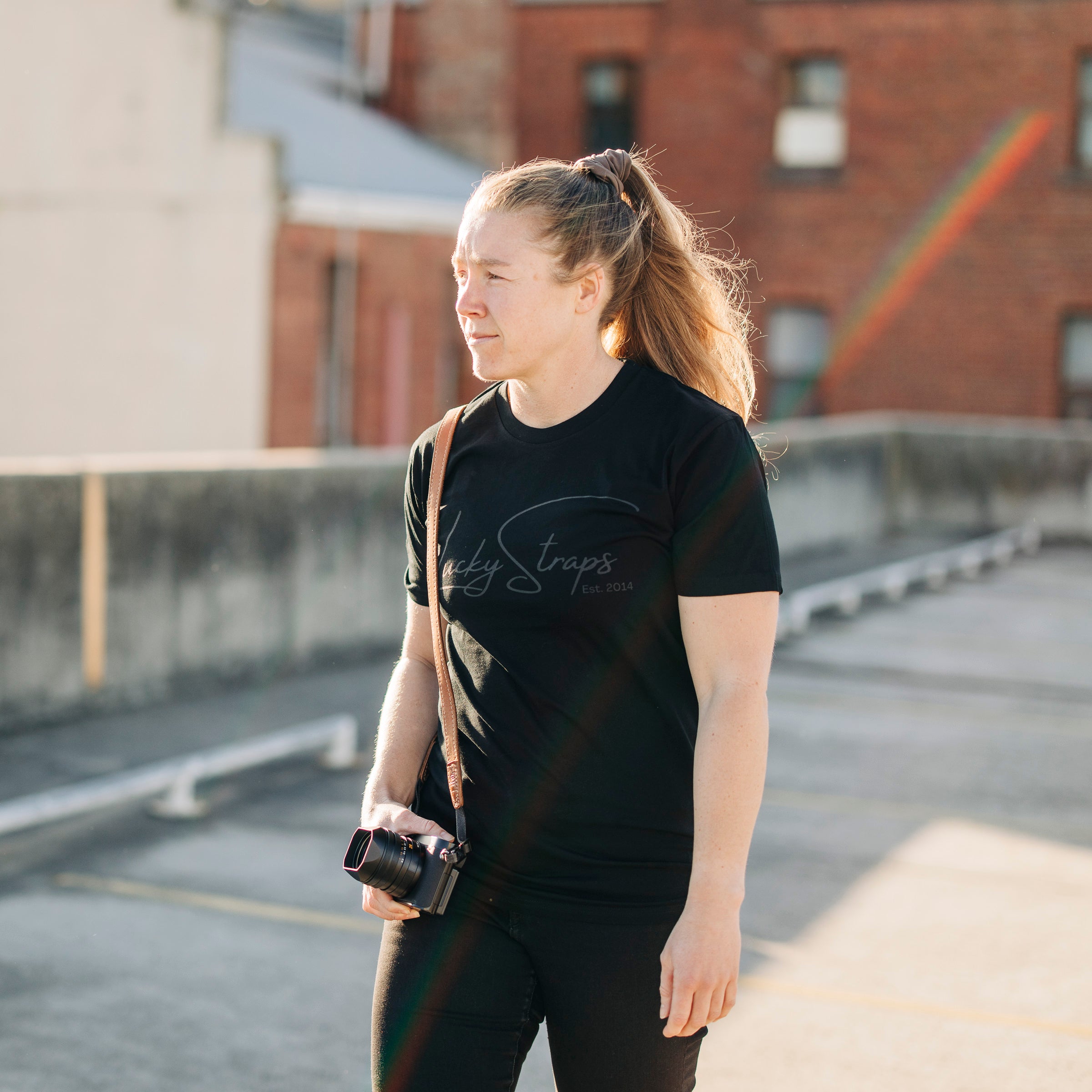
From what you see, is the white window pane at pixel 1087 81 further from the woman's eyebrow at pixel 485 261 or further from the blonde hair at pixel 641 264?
the woman's eyebrow at pixel 485 261

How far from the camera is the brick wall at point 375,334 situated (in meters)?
22.1

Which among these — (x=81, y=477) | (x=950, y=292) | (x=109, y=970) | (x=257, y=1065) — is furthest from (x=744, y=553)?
(x=950, y=292)

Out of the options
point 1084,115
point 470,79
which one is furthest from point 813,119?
point 470,79

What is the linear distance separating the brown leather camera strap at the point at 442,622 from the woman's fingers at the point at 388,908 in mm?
143

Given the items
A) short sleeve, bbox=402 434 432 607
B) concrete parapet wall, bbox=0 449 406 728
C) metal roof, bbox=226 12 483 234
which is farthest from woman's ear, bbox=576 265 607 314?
metal roof, bbox=226 12 483 234

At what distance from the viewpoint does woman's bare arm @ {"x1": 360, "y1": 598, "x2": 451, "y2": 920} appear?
2.68m

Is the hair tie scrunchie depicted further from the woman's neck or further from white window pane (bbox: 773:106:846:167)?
white window pane (bbox: 773:106:846:167)

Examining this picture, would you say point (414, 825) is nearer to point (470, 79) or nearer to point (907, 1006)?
point (907, 1006)

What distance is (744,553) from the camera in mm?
2312

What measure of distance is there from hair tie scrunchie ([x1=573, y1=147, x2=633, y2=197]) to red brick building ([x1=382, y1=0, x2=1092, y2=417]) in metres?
23.1

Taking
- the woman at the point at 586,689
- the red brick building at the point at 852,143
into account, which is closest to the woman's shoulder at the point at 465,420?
the woman at the point at 586,689

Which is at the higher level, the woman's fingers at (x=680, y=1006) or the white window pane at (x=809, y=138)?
the white window pane at (x=809, y=138)

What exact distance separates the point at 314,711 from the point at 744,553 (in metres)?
7.26

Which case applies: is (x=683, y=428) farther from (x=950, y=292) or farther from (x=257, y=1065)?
(x=950, y=292)
